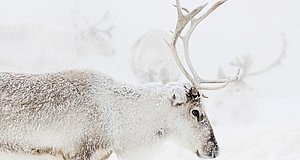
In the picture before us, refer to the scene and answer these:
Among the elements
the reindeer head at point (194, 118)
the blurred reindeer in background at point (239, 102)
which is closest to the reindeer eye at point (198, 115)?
the reindeer head at point (194, 118)

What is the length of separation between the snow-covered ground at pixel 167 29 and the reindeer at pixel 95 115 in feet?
12.8

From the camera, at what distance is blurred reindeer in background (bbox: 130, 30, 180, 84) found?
820 cm

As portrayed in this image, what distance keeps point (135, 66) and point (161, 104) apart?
576 centimetres

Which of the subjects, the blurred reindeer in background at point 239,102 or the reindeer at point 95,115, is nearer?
the reindeer at point 95,115

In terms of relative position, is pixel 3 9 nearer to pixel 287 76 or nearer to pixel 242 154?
pixel 287 76

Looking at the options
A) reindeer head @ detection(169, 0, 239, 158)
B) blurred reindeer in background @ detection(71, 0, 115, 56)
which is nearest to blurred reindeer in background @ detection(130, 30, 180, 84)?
blurred reindeer in background @ detection(71, 0, 115, 56)

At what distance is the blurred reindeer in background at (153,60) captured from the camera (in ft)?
26.9

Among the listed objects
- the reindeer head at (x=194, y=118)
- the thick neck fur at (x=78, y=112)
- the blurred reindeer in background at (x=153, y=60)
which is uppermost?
the blurred reindeer in background at (x=153, y=60)

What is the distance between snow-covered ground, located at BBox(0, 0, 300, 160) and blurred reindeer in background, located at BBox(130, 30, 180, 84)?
6.4 inches

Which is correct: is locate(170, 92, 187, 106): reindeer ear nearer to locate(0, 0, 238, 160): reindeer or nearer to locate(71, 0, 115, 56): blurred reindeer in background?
locate(0, 0, 238, 160): reindeer

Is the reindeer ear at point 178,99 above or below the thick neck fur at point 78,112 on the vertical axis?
above

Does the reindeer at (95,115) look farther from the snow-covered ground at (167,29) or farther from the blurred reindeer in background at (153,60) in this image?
the blurred reindeer in background at (153,60)

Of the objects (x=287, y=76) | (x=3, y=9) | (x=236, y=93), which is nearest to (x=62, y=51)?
(x=3, y=9)

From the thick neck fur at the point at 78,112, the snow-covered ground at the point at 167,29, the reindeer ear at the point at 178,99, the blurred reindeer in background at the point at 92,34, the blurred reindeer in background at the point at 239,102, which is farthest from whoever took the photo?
the blurred reindeer in background at the point at 92,34
